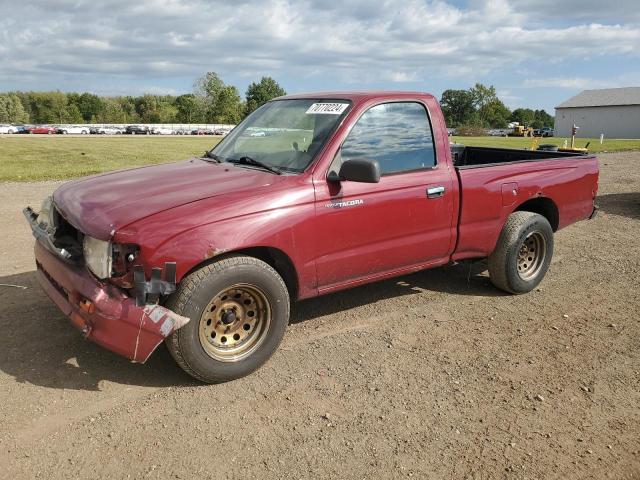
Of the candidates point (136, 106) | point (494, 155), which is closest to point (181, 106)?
point (136, 106)

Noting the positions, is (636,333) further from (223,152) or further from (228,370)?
(223,152)

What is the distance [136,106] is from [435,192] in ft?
348

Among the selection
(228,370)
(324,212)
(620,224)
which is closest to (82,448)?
(228,370)

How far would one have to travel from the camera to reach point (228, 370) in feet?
11.8

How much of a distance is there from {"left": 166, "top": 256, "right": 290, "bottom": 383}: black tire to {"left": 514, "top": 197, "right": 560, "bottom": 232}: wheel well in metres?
3.00

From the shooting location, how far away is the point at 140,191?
3721 millimetres

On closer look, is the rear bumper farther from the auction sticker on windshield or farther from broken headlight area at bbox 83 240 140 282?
the auction sticker on windshield

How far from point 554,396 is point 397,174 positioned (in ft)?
6.44

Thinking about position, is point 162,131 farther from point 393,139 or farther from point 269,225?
point 269,225

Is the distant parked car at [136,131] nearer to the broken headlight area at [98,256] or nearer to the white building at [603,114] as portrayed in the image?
the white building at [603,114]

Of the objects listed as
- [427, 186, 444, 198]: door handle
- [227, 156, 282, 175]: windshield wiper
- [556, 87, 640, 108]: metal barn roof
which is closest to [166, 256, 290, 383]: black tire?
[227, 156, 282, 175]: windshield wiper

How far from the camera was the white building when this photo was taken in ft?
236

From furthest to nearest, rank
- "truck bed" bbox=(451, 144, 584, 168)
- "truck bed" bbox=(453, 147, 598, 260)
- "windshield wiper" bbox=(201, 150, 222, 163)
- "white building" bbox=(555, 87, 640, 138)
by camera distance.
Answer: "white building" bbox=(555, 87, 640, 138), "truck bed" bbox=(451, 144, 584, 168), "truck bed" bbox=(453, 147, 598, 260), "windshield wiper" bbox=(201, 150, 222, 163)

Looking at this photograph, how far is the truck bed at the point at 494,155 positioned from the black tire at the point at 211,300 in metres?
3.28
